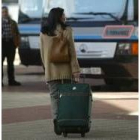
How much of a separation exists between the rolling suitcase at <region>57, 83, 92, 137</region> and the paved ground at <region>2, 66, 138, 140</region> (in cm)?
23

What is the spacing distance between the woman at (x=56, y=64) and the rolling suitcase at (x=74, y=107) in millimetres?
220

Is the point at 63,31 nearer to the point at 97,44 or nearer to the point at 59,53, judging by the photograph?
the point at 59,53

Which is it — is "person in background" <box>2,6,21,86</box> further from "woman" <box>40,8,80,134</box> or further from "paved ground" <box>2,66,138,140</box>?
"woman" <box>40,8,80,134</box>

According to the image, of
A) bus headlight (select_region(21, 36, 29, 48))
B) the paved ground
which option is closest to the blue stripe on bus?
bus headlight (select_region(21, 36, 29, 48))

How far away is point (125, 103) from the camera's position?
1231cm

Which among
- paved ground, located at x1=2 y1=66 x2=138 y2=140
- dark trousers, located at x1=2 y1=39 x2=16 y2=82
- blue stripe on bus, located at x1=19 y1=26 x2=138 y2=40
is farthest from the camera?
dark trousers, located at x1=2 y1=39 x2=16 y2=82

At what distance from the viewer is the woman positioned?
27.3 feet

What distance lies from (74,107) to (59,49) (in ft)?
2.58

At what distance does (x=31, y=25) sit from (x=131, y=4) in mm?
2474

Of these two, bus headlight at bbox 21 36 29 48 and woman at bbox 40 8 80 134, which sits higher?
woman at bbox 40 8 80 134

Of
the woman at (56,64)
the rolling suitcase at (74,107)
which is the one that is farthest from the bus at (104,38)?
the rolling suitcase at (74,107)

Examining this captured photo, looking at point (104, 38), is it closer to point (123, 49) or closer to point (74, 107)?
point (123, 49)

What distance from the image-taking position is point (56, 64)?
8.40 meters

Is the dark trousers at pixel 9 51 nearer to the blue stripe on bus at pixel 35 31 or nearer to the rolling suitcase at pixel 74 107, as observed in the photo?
the blue stripe on bus at pixel 35 31
